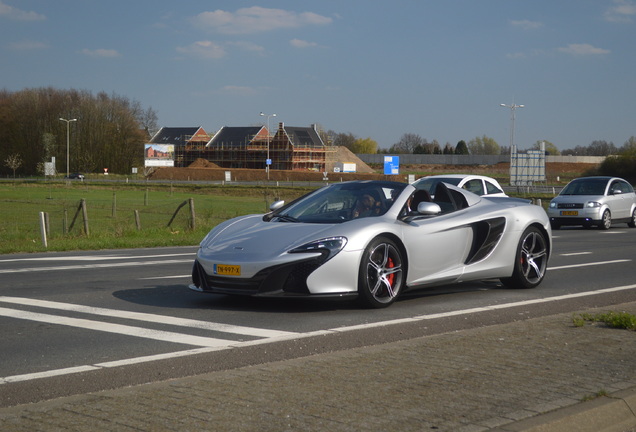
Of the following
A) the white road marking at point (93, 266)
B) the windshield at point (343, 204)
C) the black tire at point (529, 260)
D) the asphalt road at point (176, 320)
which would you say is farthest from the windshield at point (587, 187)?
the windshield at point (343, 204)

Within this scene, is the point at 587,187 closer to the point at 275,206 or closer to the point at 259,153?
the point at 275,206

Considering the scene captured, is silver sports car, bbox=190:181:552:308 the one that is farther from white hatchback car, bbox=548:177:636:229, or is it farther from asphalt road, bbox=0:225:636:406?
white hatchback car, bbox=548:177:636:229

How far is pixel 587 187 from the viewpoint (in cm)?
2684

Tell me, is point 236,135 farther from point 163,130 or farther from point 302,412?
point 302,412

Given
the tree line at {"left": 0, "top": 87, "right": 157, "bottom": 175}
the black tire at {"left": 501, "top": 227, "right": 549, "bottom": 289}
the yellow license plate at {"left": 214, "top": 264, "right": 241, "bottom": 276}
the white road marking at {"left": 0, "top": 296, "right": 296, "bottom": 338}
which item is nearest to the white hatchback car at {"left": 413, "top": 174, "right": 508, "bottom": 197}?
the black tire at {"left": 501, "top": 227, "right": 549, "bottom": 289}

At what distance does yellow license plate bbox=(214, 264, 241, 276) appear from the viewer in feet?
27.7

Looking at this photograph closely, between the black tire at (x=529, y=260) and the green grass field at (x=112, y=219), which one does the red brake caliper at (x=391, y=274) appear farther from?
the green grass field at (x=112, y=219)

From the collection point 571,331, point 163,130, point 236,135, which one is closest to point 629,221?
point 571,331

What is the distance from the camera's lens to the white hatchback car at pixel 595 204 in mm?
25672

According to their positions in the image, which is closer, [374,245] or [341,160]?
[374,245]

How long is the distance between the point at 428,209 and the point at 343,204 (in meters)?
0.99

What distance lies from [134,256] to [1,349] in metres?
9.71

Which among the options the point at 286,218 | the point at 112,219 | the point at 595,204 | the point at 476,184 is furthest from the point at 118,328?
the point at 112,219

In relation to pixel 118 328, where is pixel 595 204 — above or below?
above
